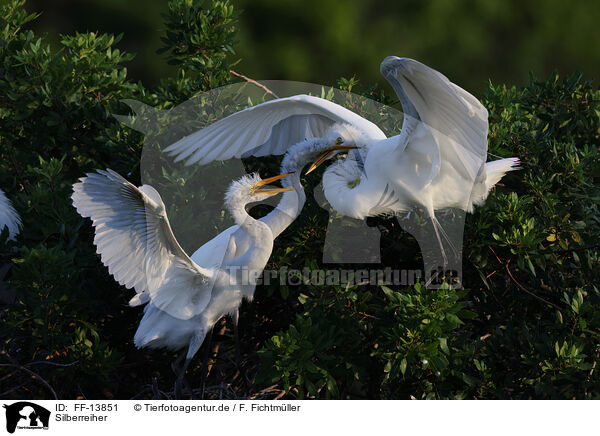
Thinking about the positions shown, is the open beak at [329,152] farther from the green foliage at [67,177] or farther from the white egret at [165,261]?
the green foliage at [67,177]

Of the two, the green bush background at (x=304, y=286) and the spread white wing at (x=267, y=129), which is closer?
the green bush background at (x=304, y=286)

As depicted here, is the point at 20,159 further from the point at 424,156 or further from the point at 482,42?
the point at 482,42

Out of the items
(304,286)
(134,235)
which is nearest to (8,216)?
(134,235)

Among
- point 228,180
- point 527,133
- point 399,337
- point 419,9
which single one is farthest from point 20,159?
point 419,9

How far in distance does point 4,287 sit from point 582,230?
180 cm

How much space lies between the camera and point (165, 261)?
1.98m

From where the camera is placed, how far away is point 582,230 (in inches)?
86.2

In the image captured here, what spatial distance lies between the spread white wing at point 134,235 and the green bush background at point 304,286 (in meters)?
Answer: 0.18

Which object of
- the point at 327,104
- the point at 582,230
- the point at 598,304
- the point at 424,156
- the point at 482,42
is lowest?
the point at 598,304

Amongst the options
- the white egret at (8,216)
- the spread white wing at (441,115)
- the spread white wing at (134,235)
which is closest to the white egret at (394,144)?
the spread white wing at (441,115)

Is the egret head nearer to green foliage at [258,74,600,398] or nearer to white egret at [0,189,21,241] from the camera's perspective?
green foliage at [258,74,600,398]

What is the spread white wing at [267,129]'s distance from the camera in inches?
90.7
